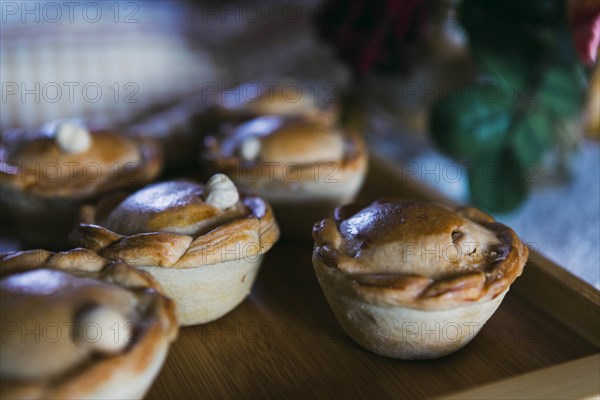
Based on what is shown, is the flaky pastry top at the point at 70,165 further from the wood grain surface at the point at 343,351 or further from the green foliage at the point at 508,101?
the green foliage at the point at 508,101

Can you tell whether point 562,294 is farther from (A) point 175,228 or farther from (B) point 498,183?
(A) point 175,228

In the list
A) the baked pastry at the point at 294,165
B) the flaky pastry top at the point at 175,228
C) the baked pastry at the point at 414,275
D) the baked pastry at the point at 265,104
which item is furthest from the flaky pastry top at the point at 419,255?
the baked pastry at the point at 265,104

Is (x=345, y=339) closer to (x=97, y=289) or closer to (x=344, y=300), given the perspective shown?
(x=344, y=300)

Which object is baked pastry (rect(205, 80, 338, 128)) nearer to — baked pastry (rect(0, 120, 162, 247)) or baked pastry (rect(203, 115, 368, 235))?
baked pastry (rect(203, 115, 368, 235))

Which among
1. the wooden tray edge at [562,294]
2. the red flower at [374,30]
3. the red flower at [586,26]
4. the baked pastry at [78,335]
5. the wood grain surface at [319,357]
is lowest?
the wood grain surface at [319,357]

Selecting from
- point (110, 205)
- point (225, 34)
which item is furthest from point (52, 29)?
point (110, 205)

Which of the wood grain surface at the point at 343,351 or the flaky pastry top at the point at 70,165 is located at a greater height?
the flaky pastry top at the point at 70,165

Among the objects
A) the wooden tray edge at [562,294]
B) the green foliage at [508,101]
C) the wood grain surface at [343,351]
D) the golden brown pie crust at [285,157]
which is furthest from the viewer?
the green foliage at [508,101]

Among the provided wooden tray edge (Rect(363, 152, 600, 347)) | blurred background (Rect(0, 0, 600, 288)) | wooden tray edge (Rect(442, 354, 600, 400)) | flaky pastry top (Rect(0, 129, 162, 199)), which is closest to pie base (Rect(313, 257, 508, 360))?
wooden tray edge (Rect(442, 354, 600, 400))
